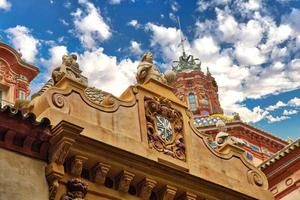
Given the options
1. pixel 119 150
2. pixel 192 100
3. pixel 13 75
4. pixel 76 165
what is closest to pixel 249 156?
pixel 192 100

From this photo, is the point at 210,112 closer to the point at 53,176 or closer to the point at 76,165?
the point at 76,165

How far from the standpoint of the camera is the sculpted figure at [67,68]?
17.3 m

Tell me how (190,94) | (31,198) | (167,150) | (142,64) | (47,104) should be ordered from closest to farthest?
(31,198), (47,104), (167,150), (142,64), (190,94)

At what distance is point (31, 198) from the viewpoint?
14211mm

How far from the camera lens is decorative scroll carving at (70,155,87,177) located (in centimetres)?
1559

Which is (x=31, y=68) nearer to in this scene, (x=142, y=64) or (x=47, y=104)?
(x=142, y=64)

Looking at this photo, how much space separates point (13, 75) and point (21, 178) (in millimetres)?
13542

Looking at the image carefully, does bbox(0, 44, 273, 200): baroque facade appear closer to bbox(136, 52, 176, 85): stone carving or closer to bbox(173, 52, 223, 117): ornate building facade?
bbox(136, 52, 176, 85): stone carving

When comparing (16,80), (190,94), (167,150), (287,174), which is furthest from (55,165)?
(190,94)

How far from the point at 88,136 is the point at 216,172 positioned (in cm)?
532

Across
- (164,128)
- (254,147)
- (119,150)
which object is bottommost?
(119,150)

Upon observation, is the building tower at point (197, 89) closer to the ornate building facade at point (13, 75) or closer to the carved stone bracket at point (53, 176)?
the ornate building facade at point (13, 75)

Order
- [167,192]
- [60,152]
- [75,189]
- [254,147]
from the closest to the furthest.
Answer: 1. [60,152]
2. [75,189]
3. [167,192]
4. [254,147]

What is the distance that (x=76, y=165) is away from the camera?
15586mm
